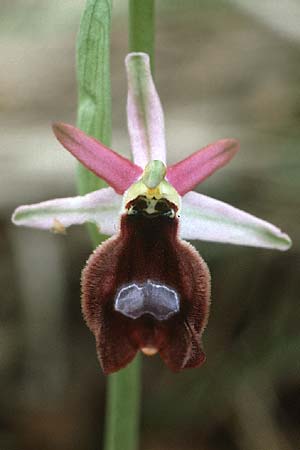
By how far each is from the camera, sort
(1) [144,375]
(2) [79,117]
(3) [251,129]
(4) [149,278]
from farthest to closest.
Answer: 1. (3) [251,129]
2. (1) [144,375]
3. (2) [79,117]
4. (4) [149,278]

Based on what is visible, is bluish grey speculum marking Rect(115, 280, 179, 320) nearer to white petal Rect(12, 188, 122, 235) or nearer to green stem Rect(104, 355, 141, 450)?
white petal Rect(12, 188, 122, 235)

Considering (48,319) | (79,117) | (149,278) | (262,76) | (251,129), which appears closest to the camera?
(149,278)

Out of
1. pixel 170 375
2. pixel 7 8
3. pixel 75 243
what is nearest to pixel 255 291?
pixel 170 375

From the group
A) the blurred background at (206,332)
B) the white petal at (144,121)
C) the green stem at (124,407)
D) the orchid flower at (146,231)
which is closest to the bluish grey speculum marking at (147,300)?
the orchid flower at (146,231)

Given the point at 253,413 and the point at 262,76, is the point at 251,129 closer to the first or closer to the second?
the point at 262,76

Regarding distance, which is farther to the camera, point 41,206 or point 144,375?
point 144,375

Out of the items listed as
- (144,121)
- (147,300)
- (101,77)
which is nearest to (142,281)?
(147,300)

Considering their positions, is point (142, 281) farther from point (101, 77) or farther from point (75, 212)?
point (101, 77)

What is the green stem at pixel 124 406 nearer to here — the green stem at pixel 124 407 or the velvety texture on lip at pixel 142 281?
the green stem at pixel 124 407
